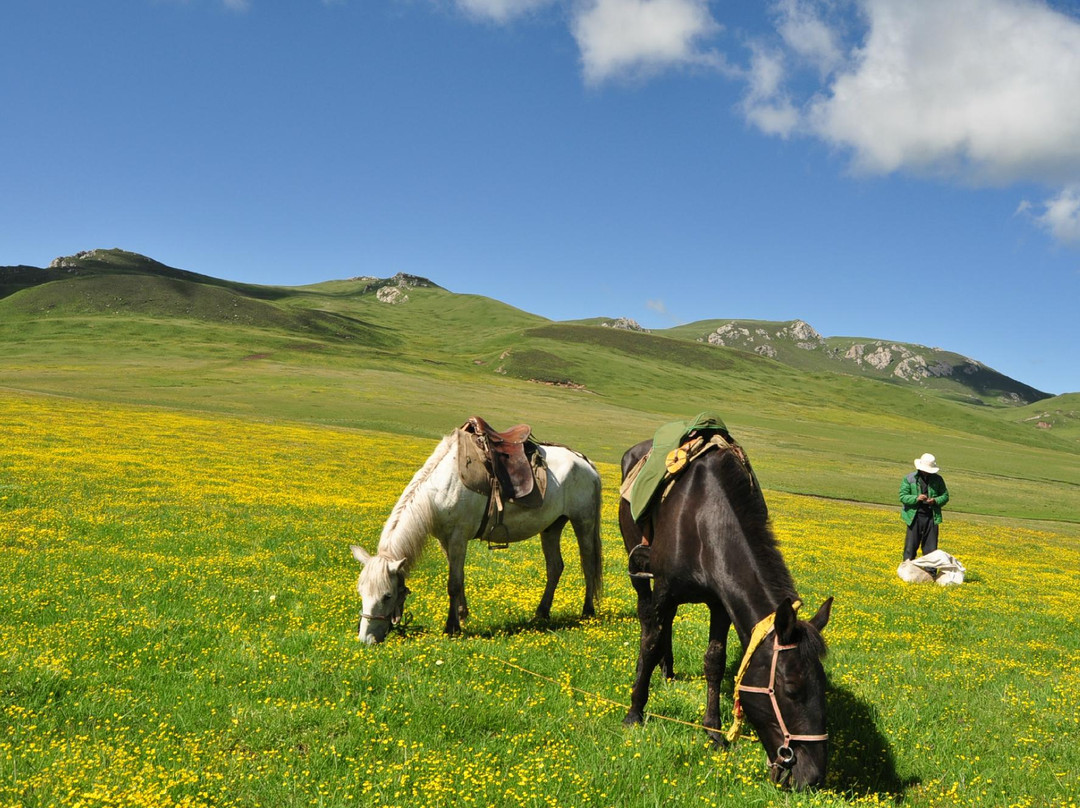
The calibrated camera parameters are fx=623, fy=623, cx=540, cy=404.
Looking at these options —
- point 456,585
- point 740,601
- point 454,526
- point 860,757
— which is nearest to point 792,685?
point 740,601

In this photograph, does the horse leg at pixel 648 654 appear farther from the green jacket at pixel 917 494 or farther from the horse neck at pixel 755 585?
the green jacket at pixel 917 494

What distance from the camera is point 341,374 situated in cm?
10462

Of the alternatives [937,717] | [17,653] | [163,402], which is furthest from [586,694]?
[163,402]

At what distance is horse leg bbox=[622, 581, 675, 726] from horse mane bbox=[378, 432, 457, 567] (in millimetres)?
3691

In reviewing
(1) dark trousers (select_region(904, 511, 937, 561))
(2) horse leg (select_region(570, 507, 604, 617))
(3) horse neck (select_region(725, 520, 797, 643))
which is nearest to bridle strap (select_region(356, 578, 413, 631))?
(2) horse leg (select_region(570, 507, 604, 617))

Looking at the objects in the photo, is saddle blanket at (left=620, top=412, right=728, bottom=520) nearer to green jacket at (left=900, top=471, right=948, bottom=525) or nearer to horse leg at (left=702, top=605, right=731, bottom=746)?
horse leg at (left=702, top=605, right=731, bottom=746)

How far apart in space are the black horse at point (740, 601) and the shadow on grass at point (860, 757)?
1.06 meters

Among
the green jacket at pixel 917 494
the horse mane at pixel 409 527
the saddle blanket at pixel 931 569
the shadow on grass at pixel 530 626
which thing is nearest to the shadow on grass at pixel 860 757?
the shadow on grass at pixel 530 626

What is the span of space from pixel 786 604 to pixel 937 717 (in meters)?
4.18

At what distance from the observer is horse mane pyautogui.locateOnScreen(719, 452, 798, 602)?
5969mm

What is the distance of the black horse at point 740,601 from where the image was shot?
5.13 meters

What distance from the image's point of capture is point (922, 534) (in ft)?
58.5

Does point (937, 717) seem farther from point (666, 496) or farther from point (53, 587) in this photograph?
point (53, 587)

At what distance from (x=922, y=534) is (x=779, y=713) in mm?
15526
